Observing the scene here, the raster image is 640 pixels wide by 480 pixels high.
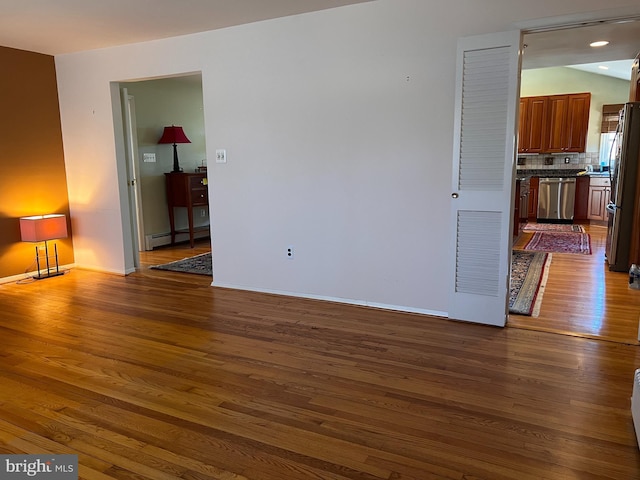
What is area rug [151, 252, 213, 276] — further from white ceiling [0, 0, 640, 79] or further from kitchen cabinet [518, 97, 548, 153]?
kitchen cabinet [518, 97, 548, 153]

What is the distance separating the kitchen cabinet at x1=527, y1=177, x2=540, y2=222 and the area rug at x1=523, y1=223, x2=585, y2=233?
0.42 m

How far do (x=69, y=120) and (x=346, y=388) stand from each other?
453 cm

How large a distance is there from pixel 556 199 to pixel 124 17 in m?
7.93

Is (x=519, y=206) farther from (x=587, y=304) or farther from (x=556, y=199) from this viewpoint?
(x=587, y=304)

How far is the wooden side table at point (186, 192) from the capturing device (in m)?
6.48

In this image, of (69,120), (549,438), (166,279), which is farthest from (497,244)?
(69,120)

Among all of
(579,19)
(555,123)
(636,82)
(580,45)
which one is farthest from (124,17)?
(555,123)

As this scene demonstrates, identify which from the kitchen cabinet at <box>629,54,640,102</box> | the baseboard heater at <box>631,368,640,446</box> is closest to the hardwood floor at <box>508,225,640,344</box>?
the baseboard heater at <box>631,368,640,446</box>

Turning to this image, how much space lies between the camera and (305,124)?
3.90 metres

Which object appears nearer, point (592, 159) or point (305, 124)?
point (305, 124)

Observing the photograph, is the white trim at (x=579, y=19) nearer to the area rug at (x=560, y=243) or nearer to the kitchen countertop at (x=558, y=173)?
the area rug at (x=560, y=243)

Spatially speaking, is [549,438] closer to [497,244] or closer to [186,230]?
[497,244]

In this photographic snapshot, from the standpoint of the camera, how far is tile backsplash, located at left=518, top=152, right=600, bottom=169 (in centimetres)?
911

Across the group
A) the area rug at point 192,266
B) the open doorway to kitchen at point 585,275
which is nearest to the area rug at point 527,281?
the open doorway to kitchen at point 585,275
